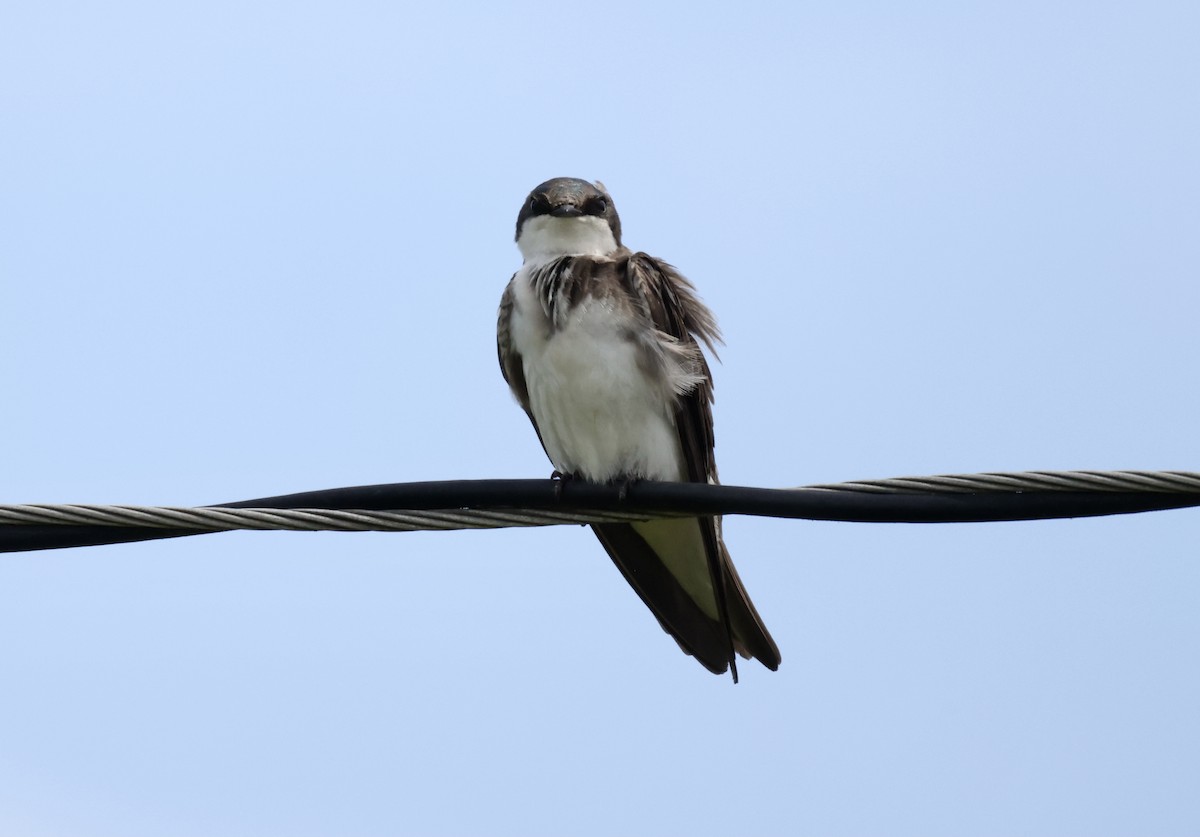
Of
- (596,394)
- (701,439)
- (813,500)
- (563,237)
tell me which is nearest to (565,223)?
(563,237)

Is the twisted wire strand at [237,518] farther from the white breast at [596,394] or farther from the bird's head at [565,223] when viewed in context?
the bird's head at [565,223]

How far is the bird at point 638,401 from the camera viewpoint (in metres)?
6.58

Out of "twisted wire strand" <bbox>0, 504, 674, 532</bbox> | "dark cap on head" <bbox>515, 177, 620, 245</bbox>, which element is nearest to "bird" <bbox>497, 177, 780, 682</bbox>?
"dark cap on head" <bbox>515, 177, 620, 245</bbox>

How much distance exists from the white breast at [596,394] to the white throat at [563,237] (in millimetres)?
531

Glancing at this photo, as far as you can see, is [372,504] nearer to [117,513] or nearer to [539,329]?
[117,513]

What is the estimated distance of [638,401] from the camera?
6.62 m

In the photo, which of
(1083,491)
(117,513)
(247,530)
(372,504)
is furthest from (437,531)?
(1083,491)

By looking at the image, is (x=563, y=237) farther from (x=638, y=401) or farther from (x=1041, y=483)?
(x=1041, y=483)

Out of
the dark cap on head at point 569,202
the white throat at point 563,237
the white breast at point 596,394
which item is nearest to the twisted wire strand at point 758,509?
the white breast at point 596,394

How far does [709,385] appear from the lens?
6832 mm

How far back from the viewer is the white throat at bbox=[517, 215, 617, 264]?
7.38 meters

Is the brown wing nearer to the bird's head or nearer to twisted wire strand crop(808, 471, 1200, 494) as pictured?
the bird's head

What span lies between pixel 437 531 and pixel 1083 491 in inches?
76.2

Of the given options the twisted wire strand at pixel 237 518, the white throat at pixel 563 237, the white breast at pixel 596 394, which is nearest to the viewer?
the twisted wire strand at pixel 237 518
